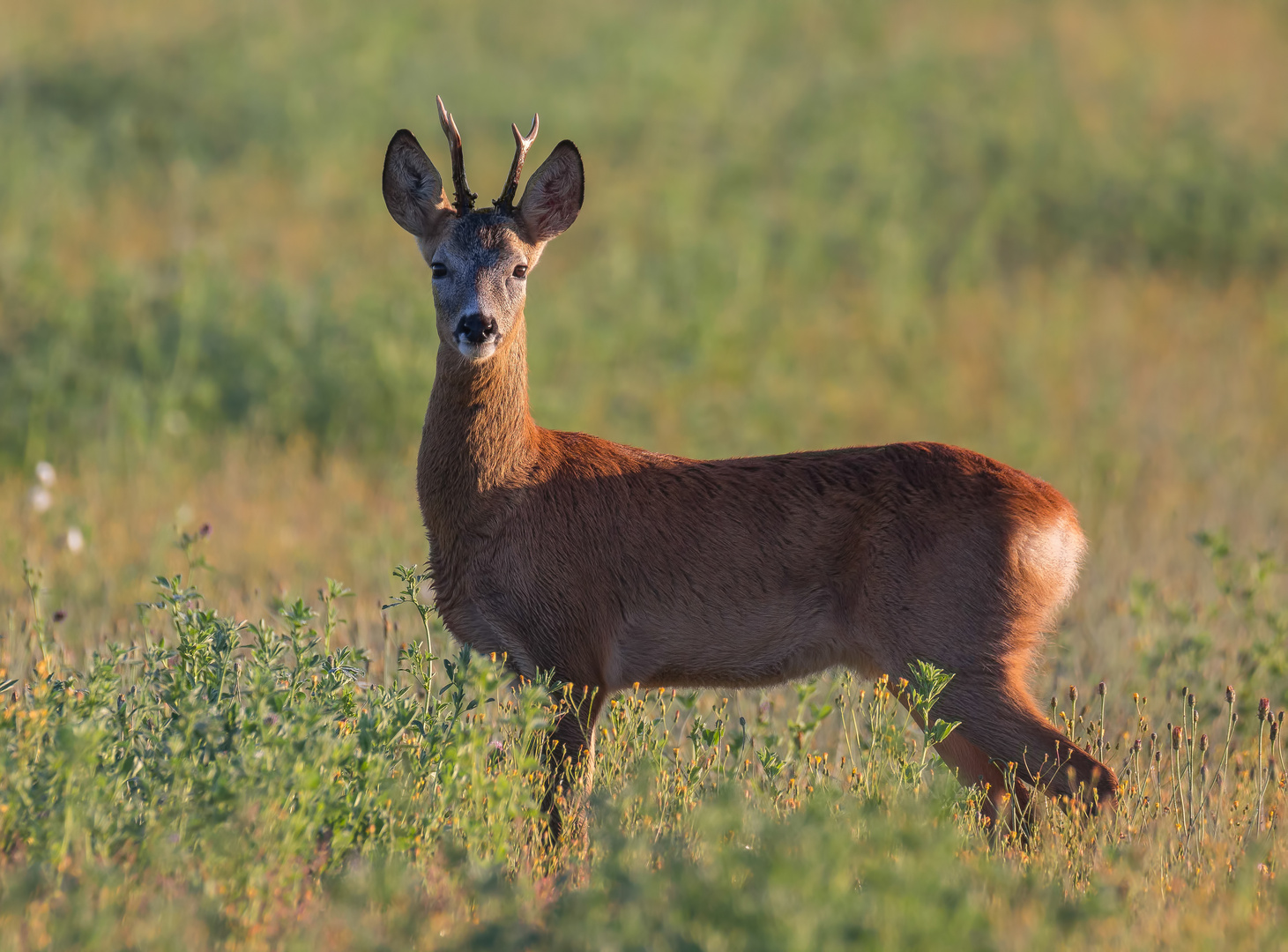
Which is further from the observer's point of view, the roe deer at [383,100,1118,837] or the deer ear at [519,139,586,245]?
the deer ear at [519,139,586,245]

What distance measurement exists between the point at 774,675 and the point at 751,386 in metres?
7.83

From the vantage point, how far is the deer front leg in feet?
16.1

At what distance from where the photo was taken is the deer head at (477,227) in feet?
17.0

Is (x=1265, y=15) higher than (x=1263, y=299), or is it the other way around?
(x=1265, y=15)

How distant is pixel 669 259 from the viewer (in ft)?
48.4

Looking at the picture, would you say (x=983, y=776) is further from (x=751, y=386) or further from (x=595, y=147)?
(x=595, y=147)

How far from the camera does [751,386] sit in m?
12.9

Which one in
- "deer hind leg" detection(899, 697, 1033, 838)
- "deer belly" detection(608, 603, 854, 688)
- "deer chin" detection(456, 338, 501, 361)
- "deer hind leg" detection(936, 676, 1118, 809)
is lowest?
"deer hind leg" detection(899, 697, 1033, 838)

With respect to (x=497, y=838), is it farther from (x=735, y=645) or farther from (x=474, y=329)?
(x=474, y=329)

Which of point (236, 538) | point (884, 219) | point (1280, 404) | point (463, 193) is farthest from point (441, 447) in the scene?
point (884, 219)

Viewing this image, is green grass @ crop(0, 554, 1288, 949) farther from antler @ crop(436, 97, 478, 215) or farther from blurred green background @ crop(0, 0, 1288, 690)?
blurred green background @ crop(0, 0, 1288, 690)

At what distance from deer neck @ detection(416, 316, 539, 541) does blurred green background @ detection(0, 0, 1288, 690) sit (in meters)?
2.65

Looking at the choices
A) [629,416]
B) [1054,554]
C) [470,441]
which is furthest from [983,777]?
[629,416]

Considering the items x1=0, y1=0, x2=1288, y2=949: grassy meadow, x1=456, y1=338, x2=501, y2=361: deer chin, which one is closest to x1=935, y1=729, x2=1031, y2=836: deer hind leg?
x1=0, y1=0, x2=1288, y2=949: grassy meadow
